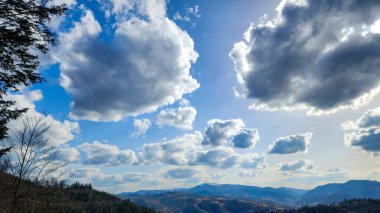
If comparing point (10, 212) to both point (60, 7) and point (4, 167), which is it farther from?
point (60, 7)

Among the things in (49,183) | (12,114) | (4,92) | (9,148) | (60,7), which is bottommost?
(49,183)

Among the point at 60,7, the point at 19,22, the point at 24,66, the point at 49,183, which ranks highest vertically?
the point at 60,7

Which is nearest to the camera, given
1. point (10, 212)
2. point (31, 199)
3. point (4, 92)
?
point (10, 212)

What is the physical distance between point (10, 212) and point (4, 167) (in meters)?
5.09

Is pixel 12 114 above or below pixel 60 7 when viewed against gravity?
below

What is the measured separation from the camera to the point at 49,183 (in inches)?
989

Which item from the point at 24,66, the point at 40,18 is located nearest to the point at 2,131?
the point at 24,66

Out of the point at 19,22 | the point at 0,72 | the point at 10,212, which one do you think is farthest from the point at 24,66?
the point at 10,212

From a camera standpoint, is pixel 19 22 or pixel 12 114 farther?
pixel 12 114

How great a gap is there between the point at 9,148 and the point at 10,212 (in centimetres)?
633

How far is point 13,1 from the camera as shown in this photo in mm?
22109

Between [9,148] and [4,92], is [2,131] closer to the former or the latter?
[9,148]

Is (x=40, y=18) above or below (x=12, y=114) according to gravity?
above

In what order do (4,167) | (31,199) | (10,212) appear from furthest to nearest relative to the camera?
(4,167)
(31,199)
(10,212)
